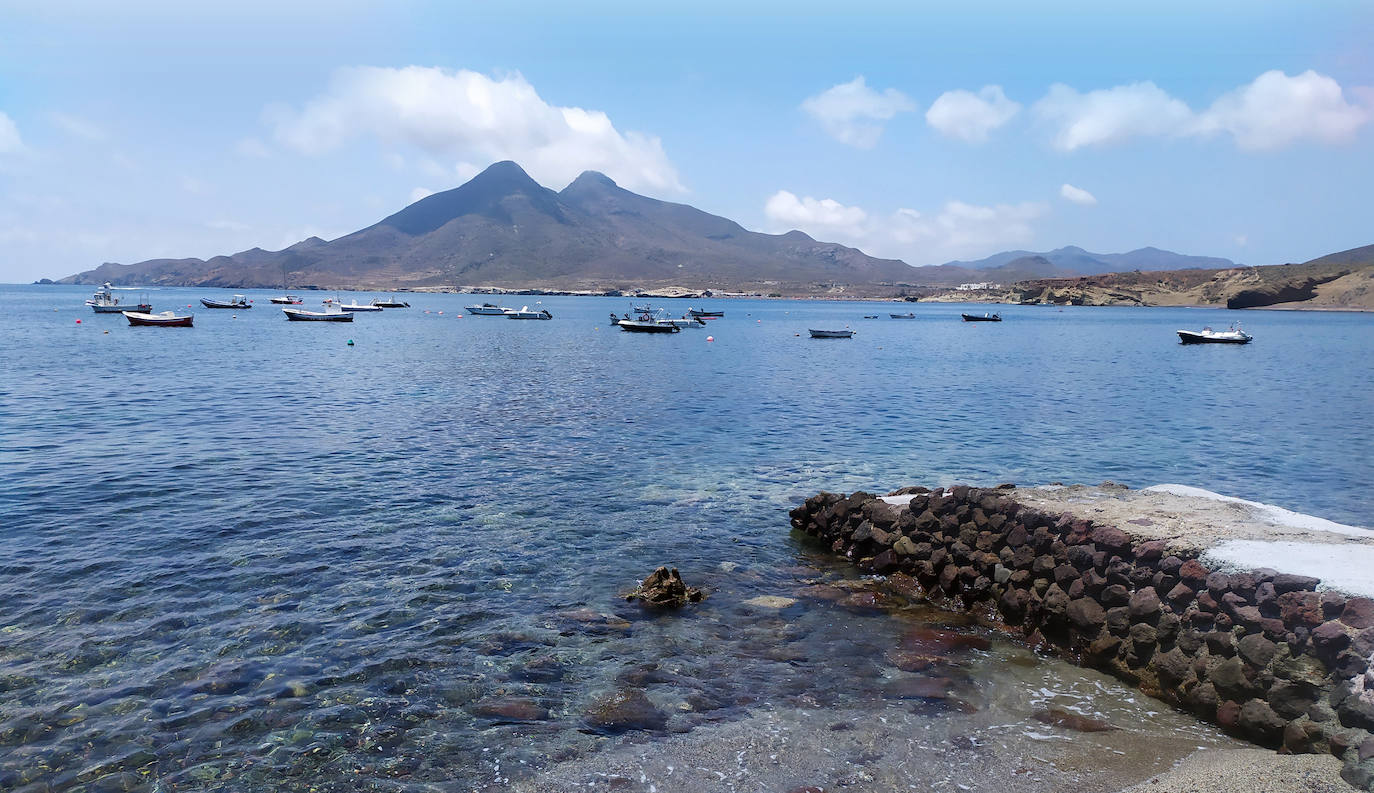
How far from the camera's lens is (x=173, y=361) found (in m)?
61.1

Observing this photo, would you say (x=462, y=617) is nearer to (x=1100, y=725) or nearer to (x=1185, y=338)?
(x=1100, y=725)

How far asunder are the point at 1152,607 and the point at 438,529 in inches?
603

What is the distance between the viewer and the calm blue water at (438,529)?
1043 cm

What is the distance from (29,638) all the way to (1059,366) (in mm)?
77273

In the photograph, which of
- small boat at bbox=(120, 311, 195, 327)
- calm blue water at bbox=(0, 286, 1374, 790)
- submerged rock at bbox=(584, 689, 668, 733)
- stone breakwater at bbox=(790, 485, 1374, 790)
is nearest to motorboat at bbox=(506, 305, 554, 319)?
small boat at bbox=(120, 311, 195, 327)

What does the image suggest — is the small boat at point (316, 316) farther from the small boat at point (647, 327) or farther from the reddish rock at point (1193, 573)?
the reddish rock at point (1193, 573)

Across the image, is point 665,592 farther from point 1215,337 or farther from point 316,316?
point 316,316

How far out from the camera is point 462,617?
553 inches

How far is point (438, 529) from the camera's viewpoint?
1908 centimetres

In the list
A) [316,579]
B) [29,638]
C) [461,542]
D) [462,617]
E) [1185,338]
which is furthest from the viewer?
[1185,338]

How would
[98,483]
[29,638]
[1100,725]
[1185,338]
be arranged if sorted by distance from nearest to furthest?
[1100,725]
[29,638]
[98,483]
[1185,338]

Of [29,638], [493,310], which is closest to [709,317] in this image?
[493,310]

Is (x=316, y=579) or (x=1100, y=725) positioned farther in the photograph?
(x=316, y=579)

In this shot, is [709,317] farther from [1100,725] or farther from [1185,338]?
[1100,725]
